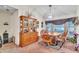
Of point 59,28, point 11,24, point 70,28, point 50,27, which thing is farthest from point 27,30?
point 70,28

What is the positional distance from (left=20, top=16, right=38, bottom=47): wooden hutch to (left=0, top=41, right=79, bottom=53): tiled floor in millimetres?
81

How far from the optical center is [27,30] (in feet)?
7.67

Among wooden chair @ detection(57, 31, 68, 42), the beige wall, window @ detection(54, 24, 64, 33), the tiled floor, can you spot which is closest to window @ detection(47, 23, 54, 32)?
window @ detection(54, 24, 64, 33)

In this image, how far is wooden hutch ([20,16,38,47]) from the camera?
7.61 ft

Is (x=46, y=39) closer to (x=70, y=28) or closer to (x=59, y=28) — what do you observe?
(x=59, y=28)

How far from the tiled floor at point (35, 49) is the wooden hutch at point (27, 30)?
8 centimetres

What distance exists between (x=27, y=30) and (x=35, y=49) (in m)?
0.33

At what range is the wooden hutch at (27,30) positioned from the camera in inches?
91.3

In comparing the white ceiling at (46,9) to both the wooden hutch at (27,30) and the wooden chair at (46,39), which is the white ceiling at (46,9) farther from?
the wooden chair at (46,39)
